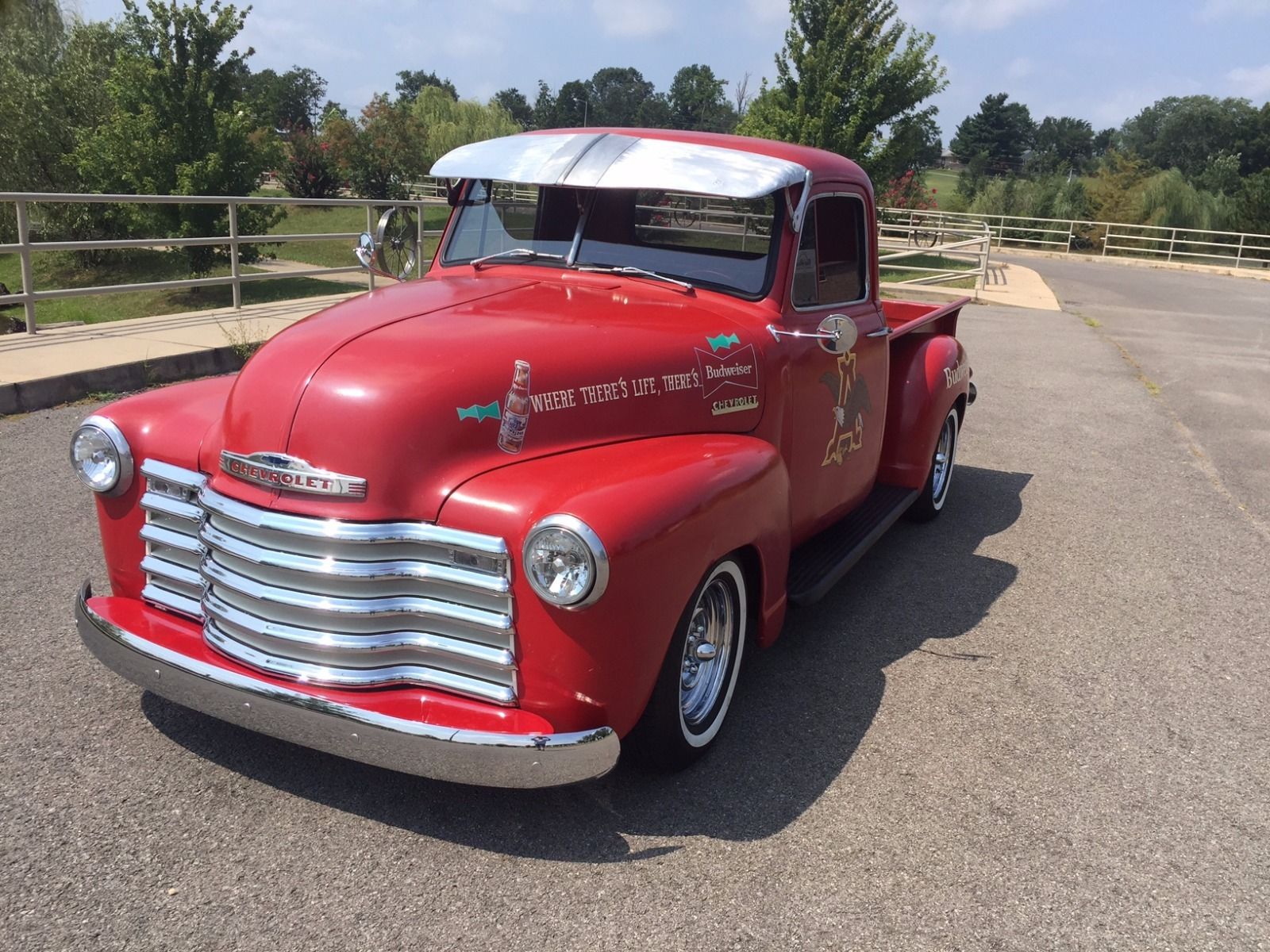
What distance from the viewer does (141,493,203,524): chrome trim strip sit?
127 inches

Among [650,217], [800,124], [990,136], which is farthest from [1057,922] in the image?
[990,136]

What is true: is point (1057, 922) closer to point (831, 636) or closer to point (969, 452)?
point (831, 636)

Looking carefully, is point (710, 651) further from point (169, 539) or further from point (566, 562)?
point (169, 539)

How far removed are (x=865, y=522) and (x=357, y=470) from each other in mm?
2749

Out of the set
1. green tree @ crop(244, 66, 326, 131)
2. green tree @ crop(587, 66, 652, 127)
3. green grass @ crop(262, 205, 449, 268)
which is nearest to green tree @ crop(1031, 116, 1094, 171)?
green tree @ crop(587, 66, 652, 127)

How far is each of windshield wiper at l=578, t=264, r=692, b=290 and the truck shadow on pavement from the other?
1.54 metres

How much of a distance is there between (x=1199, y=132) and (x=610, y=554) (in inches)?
4169

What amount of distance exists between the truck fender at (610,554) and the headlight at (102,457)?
4.21 feet

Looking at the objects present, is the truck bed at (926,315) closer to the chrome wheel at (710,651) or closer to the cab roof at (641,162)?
the cab roof at (641,162)

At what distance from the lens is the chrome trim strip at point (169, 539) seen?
3.21 metres

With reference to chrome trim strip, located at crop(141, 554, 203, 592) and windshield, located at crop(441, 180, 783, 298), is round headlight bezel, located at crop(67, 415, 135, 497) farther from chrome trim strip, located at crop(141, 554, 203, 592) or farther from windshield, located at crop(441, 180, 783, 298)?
windshield, located at crop(441, 180, 783, 298)

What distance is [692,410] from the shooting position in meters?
3.60

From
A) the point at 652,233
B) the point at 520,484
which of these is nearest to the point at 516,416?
the point at 520,484

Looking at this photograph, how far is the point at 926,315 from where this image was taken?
593 cm
